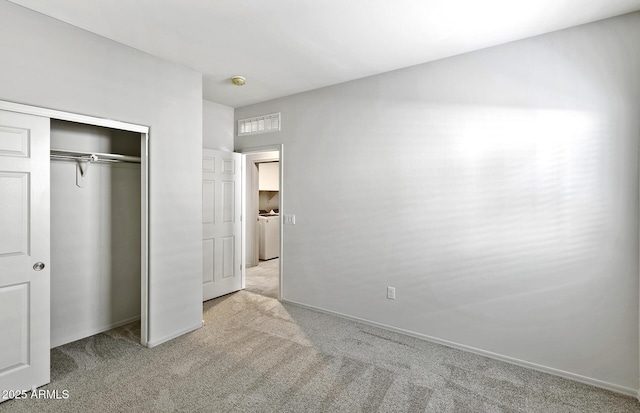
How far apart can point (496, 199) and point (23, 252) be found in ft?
11.9

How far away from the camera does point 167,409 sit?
2.11 m

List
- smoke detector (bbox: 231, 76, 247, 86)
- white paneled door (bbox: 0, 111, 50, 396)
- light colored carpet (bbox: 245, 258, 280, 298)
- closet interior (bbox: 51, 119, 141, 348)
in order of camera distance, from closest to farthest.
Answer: white paneled door (bbox: 0, 111, 50, 396) → closet interior (bbox: 51, 119, 141, 348) → smoke detector (bbox: 231, 76, 247, 86) → light colored carpet (bbox: 245, 258, 280, 298)

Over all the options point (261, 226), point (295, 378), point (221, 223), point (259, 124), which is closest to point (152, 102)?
point (259, 124)

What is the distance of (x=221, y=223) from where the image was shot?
445cm

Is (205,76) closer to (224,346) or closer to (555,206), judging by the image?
(224,346)

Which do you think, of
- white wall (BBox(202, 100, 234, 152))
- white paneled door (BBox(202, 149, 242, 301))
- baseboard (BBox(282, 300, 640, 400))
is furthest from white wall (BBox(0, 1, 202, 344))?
baseboard (BBox(282, 300, 640, 400))

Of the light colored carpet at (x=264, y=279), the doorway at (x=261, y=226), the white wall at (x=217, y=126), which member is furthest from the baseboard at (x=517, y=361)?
the white wall at (x=217, y=126)

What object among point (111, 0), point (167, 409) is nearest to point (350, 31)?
point (111, 0)

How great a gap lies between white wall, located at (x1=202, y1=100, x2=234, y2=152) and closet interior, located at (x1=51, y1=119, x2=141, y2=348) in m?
1.04

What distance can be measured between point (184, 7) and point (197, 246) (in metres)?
2.14

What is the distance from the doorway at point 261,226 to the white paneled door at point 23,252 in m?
2.45

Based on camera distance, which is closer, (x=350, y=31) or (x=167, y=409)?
(x=167, y=409)

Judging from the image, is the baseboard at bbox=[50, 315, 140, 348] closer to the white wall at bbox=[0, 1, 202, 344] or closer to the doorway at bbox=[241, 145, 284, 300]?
the white wall at bbox=[0, 1, 202, 344]

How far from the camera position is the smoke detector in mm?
3482
